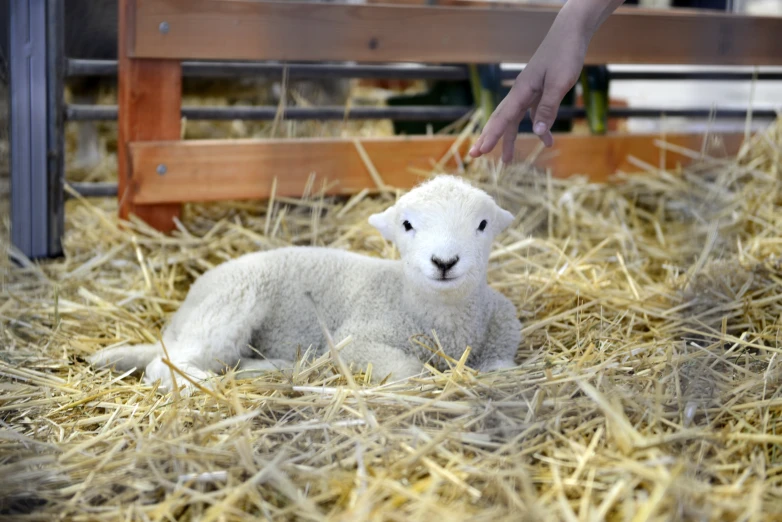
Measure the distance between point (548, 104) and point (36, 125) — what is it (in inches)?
89.4

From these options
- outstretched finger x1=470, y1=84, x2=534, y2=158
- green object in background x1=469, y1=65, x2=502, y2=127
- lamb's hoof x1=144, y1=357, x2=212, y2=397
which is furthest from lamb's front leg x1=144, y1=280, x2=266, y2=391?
green object in background x1=469, y1=65, x2=502, y2=127

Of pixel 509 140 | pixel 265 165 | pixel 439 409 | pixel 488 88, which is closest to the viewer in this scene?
pixel 439 409

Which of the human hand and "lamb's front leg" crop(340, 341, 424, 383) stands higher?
the human hand

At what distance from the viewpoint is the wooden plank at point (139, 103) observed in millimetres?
3371

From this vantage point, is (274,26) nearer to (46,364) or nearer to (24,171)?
(24,171)

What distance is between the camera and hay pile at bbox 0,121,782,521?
164 cm

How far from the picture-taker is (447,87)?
5098 mm

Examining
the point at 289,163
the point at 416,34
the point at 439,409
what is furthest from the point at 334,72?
the point at 439,409

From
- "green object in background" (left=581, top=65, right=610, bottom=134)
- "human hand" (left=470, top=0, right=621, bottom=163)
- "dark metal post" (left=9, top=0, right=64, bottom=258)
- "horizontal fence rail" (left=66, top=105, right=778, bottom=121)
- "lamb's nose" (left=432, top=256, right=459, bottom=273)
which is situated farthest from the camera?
"green object in background" (left=581, top=65, right=610, bottom=134)

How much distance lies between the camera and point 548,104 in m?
2.13

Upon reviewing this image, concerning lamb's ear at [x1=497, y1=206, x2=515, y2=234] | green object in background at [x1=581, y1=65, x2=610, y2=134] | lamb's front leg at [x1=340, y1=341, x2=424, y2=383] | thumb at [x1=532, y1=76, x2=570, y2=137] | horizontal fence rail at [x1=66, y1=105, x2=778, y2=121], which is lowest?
lamb's front leg at [x1=340, y1=341, x2=424, y2=383]

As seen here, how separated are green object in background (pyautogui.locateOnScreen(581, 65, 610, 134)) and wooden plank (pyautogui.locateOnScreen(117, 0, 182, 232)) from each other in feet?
7.19

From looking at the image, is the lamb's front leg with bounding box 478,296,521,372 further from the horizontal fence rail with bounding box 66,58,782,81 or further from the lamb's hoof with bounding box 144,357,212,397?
the horizontal fence rail with bounding box 66,58,782,81

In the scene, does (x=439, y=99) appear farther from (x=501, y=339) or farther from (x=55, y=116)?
(x=501, y=339)
